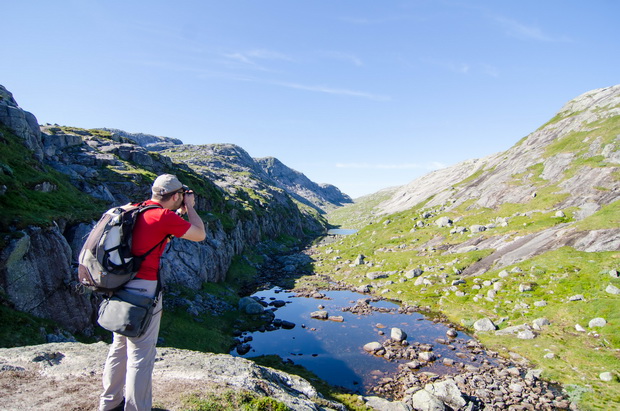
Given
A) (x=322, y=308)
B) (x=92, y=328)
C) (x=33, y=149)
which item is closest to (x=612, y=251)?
(x=322, y=308)

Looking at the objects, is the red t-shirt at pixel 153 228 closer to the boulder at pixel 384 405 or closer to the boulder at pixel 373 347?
the boulder at pixel 384 405

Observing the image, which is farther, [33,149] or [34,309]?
[33,149]

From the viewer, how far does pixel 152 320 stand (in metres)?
7.16

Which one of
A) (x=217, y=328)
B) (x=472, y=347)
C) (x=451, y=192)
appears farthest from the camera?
(x=451, y=192)

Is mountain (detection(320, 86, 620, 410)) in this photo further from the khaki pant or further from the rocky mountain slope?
the rocky mountain slope

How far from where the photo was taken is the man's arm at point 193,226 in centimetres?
701

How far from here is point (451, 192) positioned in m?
113

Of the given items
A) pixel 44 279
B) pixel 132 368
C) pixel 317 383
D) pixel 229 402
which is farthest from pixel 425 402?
pixel 44 279

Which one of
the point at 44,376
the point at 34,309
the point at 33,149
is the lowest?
the point at 34,309

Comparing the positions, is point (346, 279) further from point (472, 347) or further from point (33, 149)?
point (33, 149)

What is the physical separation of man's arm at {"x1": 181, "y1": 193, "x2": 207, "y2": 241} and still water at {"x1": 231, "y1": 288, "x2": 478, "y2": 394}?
27.5 meters

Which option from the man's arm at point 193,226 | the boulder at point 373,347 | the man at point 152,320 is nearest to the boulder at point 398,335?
the boulder at point 373,347

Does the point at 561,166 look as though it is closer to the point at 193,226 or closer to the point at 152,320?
the point at 193,226

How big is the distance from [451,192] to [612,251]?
72.5 m
